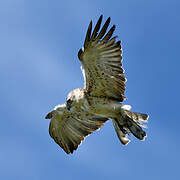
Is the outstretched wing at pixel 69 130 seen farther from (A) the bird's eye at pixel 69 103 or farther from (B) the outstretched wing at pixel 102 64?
(B) the outstretched wing at pixel 102 64

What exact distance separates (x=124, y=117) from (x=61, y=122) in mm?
1961

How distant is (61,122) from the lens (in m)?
11.8

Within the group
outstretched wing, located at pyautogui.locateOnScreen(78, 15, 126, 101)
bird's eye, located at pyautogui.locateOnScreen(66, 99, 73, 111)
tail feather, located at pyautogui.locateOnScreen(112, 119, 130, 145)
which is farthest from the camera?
tail feather, located at pyautogui.locateOnScreen(112, 119, 130, 145)

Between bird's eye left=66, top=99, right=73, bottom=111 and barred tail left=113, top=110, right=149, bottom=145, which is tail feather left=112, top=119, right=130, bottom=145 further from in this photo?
bird's eye left=66, top=99, right=73, bottom=111

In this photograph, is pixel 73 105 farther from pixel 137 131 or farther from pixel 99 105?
pixel 137 131

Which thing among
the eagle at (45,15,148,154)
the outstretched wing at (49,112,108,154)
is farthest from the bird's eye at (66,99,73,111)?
the outstretched wing at (49,112,108,154)

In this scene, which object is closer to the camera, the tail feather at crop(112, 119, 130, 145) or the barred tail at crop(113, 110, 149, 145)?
the barred tail at crop(113, 110, 149, 145)

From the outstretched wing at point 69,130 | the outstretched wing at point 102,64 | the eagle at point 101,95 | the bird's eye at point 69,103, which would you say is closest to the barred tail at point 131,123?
the eagle at point 101,95

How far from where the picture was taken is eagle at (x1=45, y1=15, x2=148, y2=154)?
10.2 metres

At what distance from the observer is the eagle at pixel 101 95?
1025 cm

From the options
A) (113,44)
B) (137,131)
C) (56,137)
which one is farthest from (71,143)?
(113,44)

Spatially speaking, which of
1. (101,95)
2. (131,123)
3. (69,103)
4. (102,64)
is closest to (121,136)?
(131,123)

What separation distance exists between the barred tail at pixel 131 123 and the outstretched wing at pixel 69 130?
884mm

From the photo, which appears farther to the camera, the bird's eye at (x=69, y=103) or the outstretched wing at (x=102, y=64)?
the bird's eye at (x=69, y=103)
